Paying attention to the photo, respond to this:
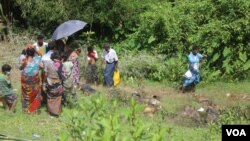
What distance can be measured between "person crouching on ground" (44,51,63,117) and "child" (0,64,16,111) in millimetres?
703

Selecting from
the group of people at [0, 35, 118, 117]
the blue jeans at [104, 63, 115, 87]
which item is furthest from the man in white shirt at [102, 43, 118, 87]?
the group of people at [0, 35, 118, 117]

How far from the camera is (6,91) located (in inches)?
414

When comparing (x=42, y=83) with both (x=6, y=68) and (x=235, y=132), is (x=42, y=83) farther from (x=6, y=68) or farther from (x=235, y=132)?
(x=235, y=132)

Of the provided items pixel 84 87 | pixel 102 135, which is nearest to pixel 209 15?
pixel 84 87

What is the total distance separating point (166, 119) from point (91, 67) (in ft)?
10.1

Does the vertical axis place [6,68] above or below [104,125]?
below

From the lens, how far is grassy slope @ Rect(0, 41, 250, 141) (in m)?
9.29

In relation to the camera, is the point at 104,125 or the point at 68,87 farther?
the point at 68,87

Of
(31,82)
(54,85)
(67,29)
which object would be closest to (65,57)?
(54,85)

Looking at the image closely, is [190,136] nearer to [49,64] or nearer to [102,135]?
[49,64]

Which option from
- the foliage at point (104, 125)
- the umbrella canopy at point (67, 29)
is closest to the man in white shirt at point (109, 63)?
the umbrella canopy at point (67, 29)

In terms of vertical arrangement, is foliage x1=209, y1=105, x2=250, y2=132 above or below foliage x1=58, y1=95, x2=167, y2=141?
below

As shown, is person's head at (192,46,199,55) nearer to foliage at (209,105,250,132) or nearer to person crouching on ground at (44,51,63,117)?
foliage at (209,105,250,132)

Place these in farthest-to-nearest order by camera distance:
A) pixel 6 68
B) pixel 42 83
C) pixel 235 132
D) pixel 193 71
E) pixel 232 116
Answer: pixel 193 71, pixel 42 83, pixel 232 116, pixel 6 68, pixel 235 132
